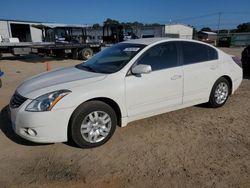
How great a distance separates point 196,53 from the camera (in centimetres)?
446

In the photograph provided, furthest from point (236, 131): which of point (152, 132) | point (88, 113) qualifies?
point (88, 113)

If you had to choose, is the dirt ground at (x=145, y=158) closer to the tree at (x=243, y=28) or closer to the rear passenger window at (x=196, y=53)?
the rear passenger window at (x=196, y=53)

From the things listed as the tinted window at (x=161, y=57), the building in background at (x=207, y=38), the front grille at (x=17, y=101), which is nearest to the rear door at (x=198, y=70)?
the tinted window at (x=161, y=57)

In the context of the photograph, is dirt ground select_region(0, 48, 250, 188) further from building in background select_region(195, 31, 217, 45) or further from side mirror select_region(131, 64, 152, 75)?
building in background select_region(195, 31, 217, 45)

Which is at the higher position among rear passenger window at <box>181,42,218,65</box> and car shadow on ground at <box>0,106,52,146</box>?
rear passenger window at <box>181,42,218,65</box>

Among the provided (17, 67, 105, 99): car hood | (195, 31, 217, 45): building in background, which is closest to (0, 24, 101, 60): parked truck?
(17, 67, 105, 99): car hood

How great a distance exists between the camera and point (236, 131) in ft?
12.9

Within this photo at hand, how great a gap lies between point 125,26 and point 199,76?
18.5m

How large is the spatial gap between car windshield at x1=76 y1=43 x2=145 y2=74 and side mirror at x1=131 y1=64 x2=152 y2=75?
0.22m

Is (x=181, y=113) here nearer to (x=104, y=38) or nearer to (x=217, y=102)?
(x=217, y=102)

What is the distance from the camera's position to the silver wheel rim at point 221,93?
190 inches

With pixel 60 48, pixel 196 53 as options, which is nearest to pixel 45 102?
pixel 196 53

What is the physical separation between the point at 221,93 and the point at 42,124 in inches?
150

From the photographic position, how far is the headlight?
10.0ft
